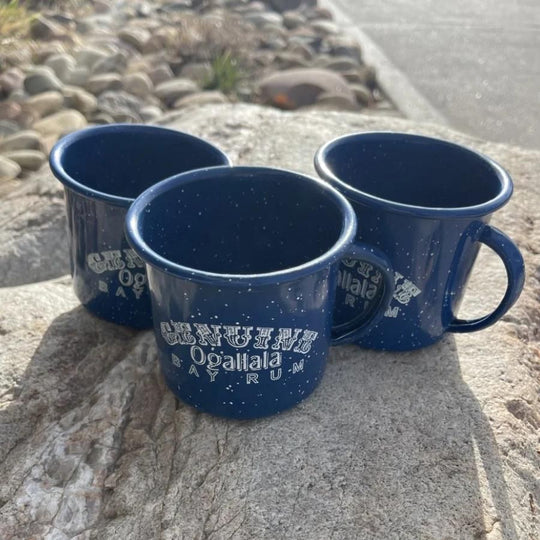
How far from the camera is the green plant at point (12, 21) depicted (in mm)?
4662

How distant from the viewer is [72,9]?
599 cm

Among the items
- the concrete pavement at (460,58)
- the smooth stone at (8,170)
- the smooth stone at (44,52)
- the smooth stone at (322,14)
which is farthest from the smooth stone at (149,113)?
the smooth stone at (322,14)

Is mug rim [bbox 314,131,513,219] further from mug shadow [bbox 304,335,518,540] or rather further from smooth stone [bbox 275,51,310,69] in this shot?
smooth stone [bbox 275,51,310,69]

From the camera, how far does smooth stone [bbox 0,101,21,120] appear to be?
4207 mm

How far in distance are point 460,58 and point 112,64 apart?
8.39ft

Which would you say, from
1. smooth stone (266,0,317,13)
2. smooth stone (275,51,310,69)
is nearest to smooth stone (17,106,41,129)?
smooth stone (275,51,310,69)

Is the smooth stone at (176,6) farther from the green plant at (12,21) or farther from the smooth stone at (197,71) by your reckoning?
the green plant at (12,21)

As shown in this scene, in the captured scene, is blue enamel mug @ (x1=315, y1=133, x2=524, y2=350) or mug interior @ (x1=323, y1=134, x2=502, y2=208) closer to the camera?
blue enamel mug @ (x1=315, y1=133, x2=524, y2=350)

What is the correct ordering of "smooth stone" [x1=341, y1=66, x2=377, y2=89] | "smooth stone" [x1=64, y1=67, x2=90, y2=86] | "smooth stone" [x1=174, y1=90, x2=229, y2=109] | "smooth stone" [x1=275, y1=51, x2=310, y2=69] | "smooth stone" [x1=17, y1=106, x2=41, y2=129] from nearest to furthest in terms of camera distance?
1. "smooth stone" [x1=17, y1=106, x2=41, y2=129]
2. "smooth stone" [x1=174, y1=90, x2=229, y2=109]
3. "smooth stone" [x1=64, y1=67, x2=90, y2=86]
4. "smooth stone" [x1=341, y1=66, x2=377, y2=89]
5. "smooth stone" [x1=275, y1=51, x2=310, y2=69]

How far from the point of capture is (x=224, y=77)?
4875mm

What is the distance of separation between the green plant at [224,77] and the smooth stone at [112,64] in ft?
1.86

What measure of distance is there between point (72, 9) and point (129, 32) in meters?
0.76

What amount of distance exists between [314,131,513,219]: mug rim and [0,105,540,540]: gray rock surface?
0.39 meters

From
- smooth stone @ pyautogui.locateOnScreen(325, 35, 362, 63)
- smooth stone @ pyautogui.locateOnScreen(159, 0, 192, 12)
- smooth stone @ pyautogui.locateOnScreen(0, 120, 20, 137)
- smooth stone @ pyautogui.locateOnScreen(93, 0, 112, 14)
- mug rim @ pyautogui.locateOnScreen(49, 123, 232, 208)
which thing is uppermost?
mug rim @ pyautogui.locateOnScreen(49, 123, 232, 208)
